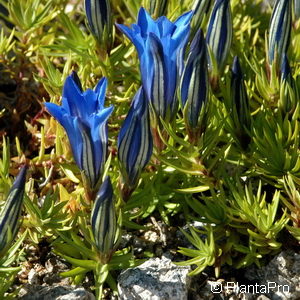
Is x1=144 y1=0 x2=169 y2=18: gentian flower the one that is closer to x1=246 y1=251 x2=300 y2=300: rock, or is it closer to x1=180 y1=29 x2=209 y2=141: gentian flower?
x1=180 y1=29 x2=209 y2=141: gentian flower

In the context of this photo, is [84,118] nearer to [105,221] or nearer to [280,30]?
[105,221]

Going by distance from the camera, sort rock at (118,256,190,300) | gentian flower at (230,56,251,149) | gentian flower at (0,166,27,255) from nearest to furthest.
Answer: gentian flower at (0,166,27,255)
rock at (118,256,190,300)
gentian flower at (230,56,251,149)

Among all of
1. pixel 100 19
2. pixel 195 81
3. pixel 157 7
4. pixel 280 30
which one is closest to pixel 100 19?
pixel 100 19

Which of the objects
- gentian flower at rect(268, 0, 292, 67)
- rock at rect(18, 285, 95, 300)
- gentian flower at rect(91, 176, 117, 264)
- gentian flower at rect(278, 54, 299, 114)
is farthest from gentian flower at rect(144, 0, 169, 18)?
rock at rect(18, 285, 95, 300)

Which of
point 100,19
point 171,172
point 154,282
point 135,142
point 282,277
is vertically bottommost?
point 282,277

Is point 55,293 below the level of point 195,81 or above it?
below

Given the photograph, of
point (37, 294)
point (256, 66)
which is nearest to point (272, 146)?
point (256, 66)

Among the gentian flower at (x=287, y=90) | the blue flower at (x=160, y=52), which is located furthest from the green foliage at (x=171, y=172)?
the blue flower at (x=160, y=52)

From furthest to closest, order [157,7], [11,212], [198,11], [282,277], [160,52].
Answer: [157,7], [198,11], [282,277], [160,52], [11,212]
